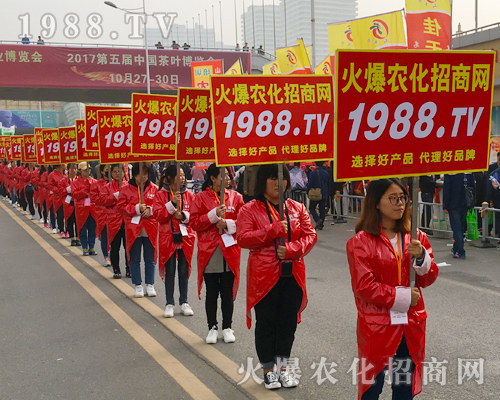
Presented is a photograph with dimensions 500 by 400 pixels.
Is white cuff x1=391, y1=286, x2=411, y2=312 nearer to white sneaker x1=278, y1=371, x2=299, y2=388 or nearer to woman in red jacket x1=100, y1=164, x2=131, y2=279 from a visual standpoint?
white sneaker x1=278, y1=371, x2=299, y2=388

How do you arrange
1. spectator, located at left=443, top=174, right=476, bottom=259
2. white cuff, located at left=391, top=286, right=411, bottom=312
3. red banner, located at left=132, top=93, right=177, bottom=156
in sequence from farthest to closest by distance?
spectator, located at left=443, top=174, right=476, bottom=259
red banner, located at left=132, top=93, right=177, bottom=156
white cuff, located at left=391, top=286, right=411, bottom=312

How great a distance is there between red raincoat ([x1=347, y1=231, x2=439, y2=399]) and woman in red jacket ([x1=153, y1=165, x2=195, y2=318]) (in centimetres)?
374

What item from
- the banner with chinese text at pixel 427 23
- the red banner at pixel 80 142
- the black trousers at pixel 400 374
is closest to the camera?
the black trousers at pixel 400 374

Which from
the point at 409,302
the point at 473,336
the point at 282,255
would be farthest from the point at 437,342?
the point at 409,302

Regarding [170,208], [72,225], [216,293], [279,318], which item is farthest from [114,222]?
[279,318]

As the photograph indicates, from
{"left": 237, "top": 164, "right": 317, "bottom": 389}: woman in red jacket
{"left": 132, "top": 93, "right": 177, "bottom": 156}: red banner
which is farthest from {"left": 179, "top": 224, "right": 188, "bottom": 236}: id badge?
{"left": 237, "top": 164, "right": 317, "bottom": 389}: woman in red jacket

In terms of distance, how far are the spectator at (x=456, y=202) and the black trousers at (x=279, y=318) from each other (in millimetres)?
6059

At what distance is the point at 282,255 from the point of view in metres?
4.54

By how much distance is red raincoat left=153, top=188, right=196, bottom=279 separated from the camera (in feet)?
22.8

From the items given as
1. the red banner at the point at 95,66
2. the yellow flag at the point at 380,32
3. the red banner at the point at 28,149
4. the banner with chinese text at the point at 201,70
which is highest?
the red banner at the point at 95,66

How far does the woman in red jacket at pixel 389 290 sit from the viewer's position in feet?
10.9

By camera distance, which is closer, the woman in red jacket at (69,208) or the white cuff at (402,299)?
the white cuff at (402,299)

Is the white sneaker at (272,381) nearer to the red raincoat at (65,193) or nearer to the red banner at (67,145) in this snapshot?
the red raincoat at (65,193)

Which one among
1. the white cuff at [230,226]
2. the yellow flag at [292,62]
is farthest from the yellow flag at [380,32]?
the white cuff at [230,226]
